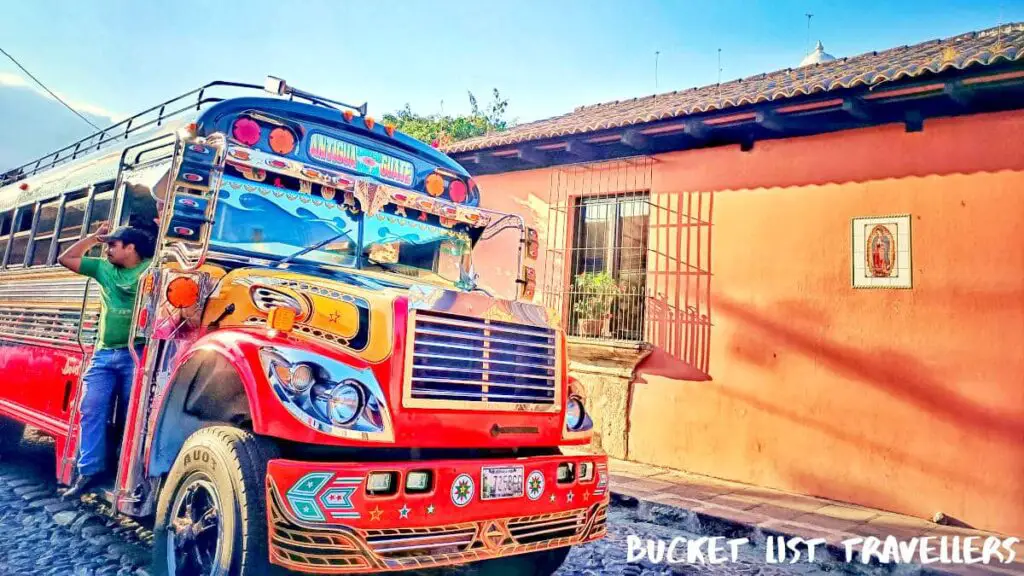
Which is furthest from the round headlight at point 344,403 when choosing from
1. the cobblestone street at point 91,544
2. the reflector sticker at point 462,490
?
the cobblestone street at point 91,544

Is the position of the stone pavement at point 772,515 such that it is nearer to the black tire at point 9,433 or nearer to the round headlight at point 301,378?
the round headlight at point 301,378

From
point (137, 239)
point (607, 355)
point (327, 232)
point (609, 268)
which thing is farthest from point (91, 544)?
point (609, 268)

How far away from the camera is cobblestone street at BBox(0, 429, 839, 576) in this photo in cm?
382

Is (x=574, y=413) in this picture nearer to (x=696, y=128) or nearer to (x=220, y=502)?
(x=220, y=502)

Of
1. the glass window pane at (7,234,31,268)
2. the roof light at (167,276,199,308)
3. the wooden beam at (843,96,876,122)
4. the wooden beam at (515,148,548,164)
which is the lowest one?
the roof light at (167,276,199,308)

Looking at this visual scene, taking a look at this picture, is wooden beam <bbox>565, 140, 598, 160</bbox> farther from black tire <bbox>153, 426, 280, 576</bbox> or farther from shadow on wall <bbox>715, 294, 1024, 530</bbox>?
black tire <bbox>153, 426, 280, 576</bbox>

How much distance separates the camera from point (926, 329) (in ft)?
19.7

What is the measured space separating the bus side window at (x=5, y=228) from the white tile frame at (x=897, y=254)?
328 inches

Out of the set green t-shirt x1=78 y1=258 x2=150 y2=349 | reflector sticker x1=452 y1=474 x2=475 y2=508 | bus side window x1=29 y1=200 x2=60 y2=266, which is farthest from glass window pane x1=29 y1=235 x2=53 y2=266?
reflector sticker x1=452 y1=474 x2=475 y2=508

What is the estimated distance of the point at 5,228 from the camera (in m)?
6.47

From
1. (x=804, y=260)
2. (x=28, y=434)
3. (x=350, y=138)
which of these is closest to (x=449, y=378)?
(x=350, y=138)

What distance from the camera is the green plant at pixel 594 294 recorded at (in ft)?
27.0

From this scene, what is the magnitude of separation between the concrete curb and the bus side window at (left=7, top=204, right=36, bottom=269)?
19.4 feet

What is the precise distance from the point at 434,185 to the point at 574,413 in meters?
1.97
